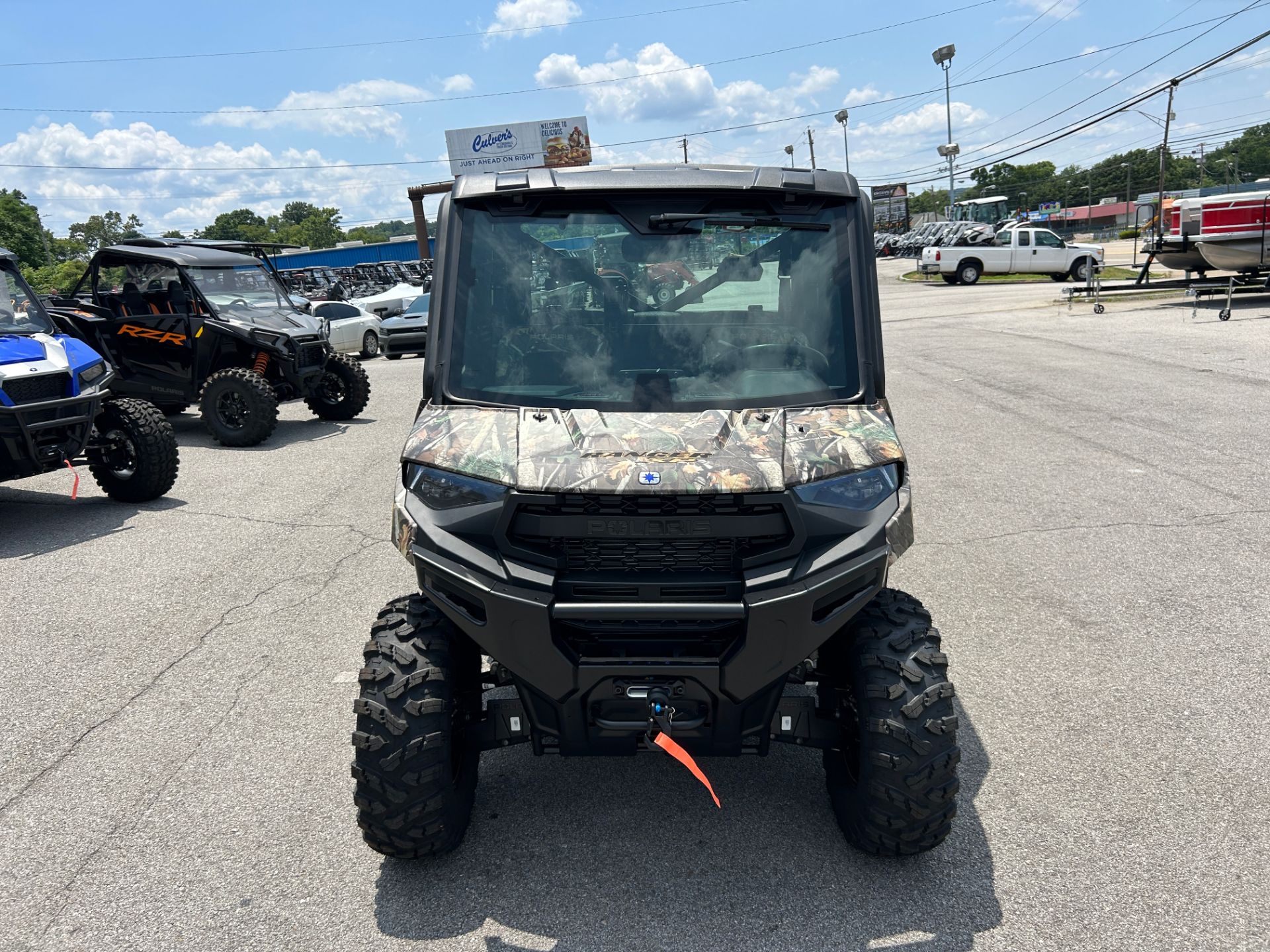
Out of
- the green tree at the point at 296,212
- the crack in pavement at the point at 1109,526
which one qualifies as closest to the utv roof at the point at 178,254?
the crack in pavement at the point at 1109,526

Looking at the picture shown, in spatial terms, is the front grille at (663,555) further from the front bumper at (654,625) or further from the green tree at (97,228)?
the green tree at (97,228)

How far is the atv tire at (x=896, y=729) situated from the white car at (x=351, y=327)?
67.7 ft

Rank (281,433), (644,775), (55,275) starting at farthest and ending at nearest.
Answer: (55,275) → (281,433) → (644,775)

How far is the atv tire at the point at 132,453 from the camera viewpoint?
8609 millimetres

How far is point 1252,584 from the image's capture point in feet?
18.4

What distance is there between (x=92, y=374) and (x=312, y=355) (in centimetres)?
409

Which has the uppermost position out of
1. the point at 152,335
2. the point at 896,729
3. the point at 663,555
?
the point at 152,335

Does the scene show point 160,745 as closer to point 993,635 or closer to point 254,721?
point 254,721

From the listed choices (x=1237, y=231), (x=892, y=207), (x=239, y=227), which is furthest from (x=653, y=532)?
(x=239, y=227)

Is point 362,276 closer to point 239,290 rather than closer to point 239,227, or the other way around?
point 239,290

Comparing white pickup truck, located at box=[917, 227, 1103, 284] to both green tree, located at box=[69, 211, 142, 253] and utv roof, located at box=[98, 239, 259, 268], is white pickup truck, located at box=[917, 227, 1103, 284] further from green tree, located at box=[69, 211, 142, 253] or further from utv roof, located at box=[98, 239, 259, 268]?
green tree, located at box=[69, 211, 142, 253]

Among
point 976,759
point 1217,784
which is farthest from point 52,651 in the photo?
point 1217,784

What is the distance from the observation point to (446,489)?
121 inches

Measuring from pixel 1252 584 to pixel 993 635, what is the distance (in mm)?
1735
